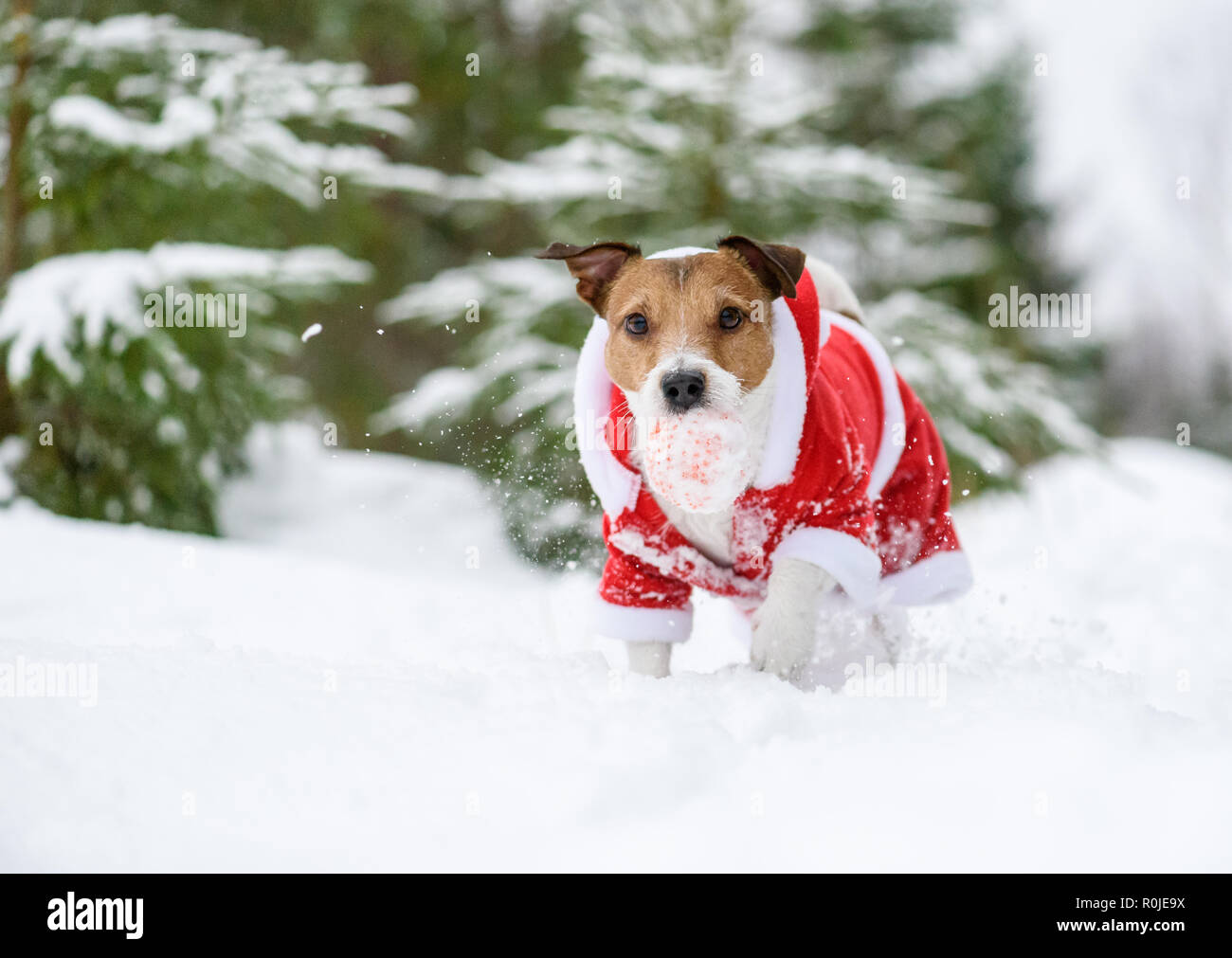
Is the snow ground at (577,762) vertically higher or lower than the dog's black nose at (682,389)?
lower

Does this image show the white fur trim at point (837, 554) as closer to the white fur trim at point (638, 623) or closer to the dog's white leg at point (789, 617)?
the dog's white leg at point (789, 617)

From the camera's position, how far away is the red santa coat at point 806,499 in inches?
117

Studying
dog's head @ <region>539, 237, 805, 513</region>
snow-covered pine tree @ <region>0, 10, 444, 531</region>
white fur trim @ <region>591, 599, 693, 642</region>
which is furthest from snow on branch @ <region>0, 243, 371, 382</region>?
white fur trim @ <region>591, 599, 693, 642</region>

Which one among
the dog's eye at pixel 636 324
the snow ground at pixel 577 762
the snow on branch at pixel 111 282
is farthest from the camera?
the snow on branch at pixel 111 282

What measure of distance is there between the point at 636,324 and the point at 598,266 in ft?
1.05

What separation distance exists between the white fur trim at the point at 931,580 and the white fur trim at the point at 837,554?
54 cm

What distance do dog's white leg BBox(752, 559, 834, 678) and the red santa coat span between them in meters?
0.04

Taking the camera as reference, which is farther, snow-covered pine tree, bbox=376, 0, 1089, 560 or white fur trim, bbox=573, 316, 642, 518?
snow-covered pine tree, bbox=376, 0, 1089, 560

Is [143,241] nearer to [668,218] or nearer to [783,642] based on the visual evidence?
[668,218]

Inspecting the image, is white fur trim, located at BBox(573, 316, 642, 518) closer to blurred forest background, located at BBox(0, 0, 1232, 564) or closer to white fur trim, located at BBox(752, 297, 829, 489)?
white fur trim, located at BBox(752, 297, 829, 489)

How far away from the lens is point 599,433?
3.16 meters

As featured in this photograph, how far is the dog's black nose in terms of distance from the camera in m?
2.75

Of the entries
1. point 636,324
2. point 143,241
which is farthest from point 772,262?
point 143,241

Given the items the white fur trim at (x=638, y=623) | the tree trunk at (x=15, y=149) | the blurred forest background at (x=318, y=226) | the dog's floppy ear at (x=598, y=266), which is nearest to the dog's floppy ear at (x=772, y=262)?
the dog's floppy ear at (x=598, y=266)
